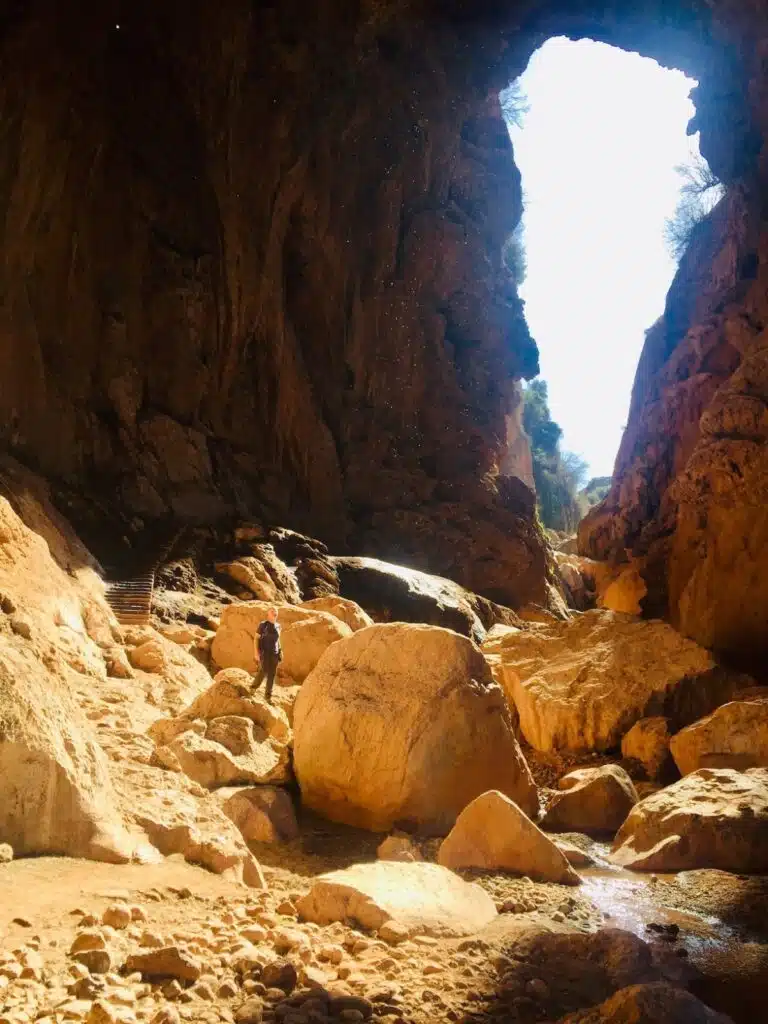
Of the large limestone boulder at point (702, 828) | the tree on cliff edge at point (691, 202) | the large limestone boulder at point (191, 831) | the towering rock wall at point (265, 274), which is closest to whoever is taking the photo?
the large limestone boulder at point (191, 831)

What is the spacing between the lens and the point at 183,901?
3.77m

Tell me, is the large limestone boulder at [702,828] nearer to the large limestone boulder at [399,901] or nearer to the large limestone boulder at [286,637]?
the large limestone boulder at [399,901]

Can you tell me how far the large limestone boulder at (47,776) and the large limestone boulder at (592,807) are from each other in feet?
17.5

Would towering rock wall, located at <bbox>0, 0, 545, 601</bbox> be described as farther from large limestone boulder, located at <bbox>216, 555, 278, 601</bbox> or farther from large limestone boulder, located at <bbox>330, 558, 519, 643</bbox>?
large limestone boulder, located at <bbox>330, 558, 519, 643</bbox>

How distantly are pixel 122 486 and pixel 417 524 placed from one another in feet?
33.2

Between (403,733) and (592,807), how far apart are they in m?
2.76

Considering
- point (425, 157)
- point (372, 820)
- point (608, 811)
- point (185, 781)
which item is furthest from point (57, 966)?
point (425, 157)

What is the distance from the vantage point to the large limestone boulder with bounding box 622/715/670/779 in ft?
32.0

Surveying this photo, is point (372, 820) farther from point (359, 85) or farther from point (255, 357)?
point (359, 85)

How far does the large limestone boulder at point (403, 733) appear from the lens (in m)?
6.77

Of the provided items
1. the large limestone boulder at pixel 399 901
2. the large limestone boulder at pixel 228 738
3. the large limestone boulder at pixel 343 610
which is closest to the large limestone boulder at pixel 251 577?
the large limestone boulder at pixel 343 610

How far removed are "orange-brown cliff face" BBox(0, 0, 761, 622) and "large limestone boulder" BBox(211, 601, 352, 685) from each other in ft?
26.1

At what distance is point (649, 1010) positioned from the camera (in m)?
2.84

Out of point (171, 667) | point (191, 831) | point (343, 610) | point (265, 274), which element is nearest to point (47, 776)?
point (191, 831)
